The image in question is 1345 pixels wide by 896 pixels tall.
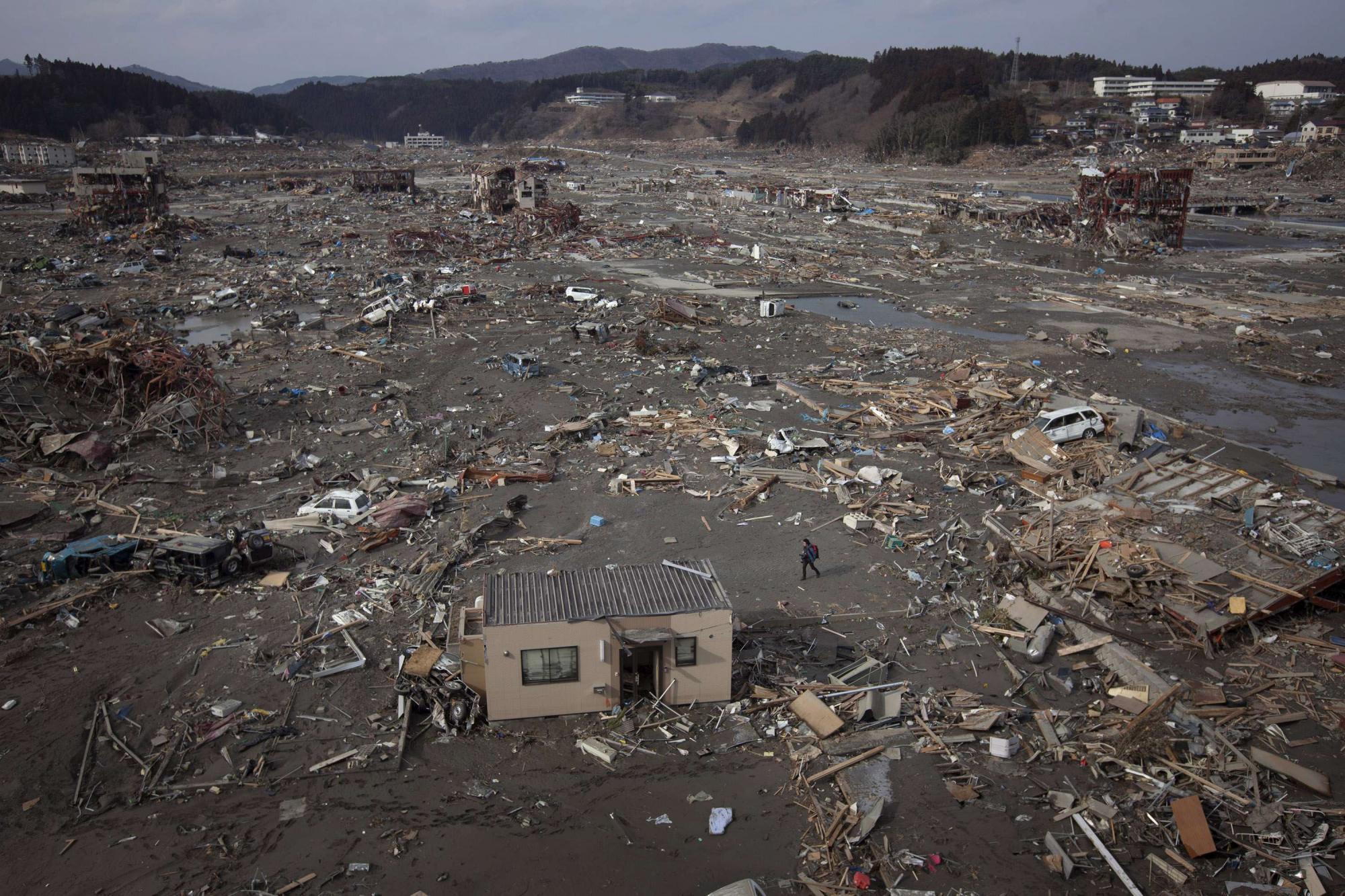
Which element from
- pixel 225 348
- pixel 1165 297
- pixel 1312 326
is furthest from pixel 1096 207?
pixel 225 348

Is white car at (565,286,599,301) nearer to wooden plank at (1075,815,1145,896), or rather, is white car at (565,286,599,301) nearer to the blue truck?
the blue truck

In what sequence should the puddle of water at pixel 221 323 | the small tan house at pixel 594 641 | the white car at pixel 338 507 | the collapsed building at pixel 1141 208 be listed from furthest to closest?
the collapsed building at pixel 1141 208 → the puddle of water at pixel 221 323 → the white car at pixel 338 507 → the small tan house at pixel 594 641

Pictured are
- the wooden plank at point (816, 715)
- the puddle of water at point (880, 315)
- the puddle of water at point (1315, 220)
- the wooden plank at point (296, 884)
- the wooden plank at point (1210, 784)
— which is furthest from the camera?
the puddle of water at point (1315, 220)

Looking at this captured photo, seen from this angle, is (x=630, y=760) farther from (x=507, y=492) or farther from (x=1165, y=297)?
(x=1165, y=297)

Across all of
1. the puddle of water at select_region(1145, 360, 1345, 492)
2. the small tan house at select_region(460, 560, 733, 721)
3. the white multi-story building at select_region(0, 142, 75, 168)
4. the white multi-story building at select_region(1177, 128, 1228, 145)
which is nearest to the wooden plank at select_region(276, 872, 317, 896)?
the small tan house at select_region(460, 560, 733, 721)

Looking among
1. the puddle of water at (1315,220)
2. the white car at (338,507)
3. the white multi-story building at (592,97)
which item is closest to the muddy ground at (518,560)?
the white car at (338,507)

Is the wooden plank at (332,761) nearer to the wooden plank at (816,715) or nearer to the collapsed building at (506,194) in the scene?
the wooden plank at (816,715)
